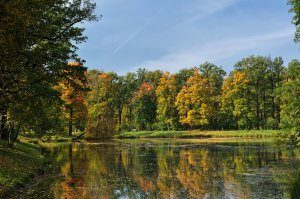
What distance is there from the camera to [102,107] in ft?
287

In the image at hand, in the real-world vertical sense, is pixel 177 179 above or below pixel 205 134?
below

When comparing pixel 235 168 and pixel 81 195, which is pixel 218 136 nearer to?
pixel 235 168

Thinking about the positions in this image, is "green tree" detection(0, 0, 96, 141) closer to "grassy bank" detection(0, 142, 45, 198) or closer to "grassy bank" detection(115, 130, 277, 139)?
"grassy bank" detection(0, 142, 45, 198)

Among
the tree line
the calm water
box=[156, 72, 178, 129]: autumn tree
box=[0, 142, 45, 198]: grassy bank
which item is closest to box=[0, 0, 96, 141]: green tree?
box=[0, 142, 45, 198]: grassy bank

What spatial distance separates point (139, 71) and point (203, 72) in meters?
25.6

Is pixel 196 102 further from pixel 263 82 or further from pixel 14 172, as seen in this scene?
pixel 14 172

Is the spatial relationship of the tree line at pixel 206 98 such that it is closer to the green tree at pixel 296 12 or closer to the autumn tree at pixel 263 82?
the autumn tree at pixel 263 82

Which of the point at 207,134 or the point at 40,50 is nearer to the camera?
the point at 40,50

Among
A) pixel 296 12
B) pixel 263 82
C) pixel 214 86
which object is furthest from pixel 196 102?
pixel 296 12

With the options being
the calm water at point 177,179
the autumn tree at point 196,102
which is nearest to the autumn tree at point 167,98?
the autumn tree at point 196,102

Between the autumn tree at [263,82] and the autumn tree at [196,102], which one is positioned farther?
the autumn tree at [263,82]

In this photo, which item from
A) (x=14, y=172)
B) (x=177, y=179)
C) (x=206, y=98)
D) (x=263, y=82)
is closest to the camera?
(x=14, y=172)

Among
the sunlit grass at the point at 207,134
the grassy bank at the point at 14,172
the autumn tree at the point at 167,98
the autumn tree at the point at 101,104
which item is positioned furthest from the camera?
the autumn tree at the point at 167,98

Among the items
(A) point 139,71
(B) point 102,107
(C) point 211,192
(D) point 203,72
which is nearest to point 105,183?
(C) point 211,192
